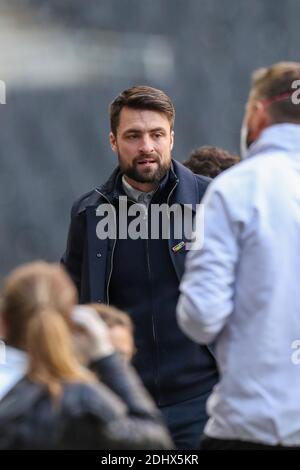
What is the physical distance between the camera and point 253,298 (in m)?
3.33

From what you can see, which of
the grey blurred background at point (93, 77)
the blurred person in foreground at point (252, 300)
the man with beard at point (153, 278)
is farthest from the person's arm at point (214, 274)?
the grey blurred background at point (93, 77)

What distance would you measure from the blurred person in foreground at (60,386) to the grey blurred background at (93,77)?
3942mm

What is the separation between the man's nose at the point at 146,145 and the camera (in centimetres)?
464

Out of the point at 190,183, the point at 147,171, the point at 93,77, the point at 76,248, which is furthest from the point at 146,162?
the point at 93,77

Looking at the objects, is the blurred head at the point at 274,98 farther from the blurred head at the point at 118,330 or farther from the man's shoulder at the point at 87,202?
the man's shoulder at the point at 87,202

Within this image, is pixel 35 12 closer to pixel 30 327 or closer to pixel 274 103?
pixel 274 103

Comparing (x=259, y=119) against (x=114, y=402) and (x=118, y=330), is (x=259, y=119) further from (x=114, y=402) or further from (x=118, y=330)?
(x=114, y=402)

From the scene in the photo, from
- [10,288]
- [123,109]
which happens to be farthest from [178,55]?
[10,288]

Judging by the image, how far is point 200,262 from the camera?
3.32m

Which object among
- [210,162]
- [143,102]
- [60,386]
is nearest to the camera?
[60,386]

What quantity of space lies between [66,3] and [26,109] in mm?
549

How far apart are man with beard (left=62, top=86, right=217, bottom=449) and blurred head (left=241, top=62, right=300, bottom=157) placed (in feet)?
3.55

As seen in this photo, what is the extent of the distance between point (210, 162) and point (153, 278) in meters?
0.73
